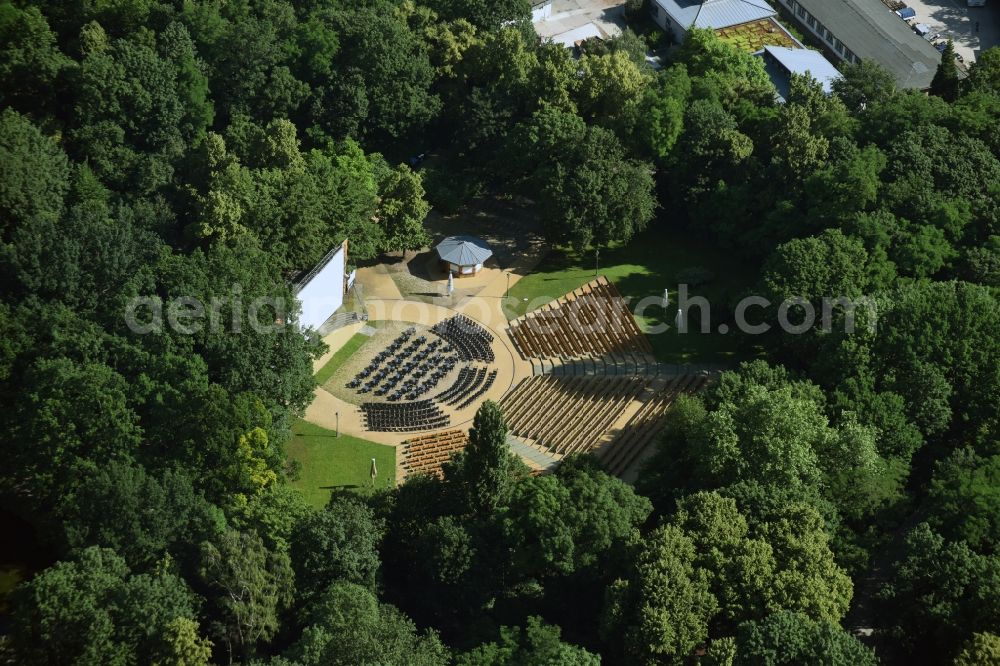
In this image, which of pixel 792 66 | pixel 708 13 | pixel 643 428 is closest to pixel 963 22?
pixel 792 66

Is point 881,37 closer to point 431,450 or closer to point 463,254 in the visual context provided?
→ point 463,254

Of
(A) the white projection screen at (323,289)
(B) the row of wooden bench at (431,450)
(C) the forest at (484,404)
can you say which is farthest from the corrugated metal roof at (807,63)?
(B) the row of wooden bench at (431,450)

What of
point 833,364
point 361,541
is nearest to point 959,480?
point 833,364

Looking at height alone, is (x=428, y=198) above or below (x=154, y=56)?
below

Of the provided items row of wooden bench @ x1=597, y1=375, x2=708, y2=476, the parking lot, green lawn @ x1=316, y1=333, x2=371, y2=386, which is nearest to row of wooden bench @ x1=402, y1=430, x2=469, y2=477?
green lawn @ x1=316, y1=333, x2=371, y2=386

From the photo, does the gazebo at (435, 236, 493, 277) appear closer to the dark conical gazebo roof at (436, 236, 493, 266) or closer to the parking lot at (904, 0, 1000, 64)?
the dark conical gazebo roof at (436, 236, 493, 266)

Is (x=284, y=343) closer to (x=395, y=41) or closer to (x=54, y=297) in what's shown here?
(x=54, y=297)
